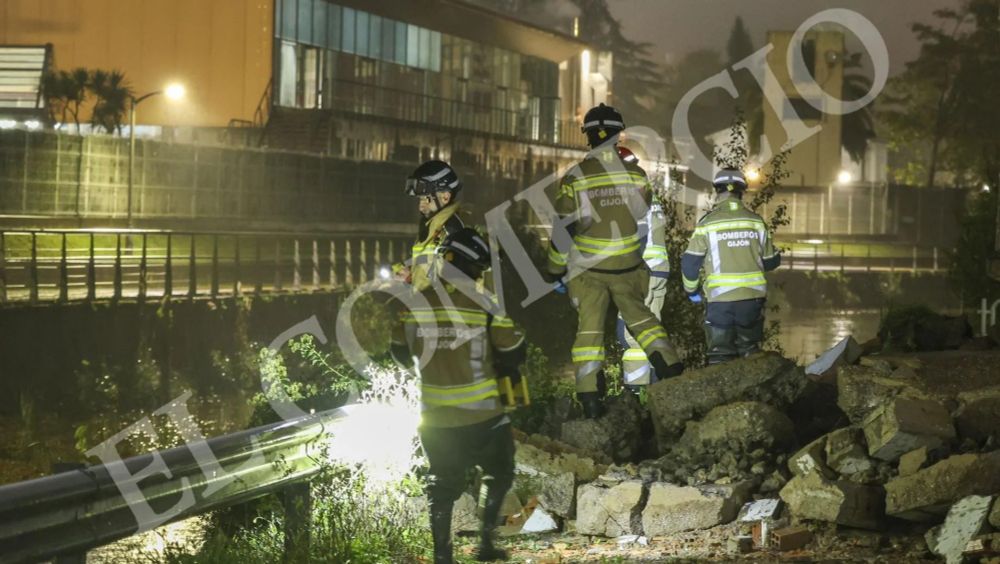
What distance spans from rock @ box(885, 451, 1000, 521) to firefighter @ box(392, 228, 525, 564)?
225 cm

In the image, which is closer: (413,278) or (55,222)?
(413,278)

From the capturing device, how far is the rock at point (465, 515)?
8562 millimetres

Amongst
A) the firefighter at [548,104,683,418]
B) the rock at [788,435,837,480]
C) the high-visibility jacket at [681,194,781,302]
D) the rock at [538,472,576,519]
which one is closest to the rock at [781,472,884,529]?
the rock at [788,435,837,480]

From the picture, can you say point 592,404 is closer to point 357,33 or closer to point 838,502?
point 838,502

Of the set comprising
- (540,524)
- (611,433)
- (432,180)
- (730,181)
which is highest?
(730,181)

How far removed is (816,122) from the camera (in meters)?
63.6

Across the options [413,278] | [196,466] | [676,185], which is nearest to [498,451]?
[413,278]

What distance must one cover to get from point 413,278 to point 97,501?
2.24 meters

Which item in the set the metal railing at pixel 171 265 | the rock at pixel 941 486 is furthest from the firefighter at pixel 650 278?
the metal railing at pixel 171 265

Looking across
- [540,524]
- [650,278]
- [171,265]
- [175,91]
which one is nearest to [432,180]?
[540,524]

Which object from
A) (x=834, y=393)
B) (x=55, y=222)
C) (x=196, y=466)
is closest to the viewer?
(x=196, y=466)

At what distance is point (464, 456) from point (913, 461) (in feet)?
9.03

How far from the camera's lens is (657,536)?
8.27 metres

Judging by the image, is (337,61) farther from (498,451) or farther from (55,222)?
(498,451)
